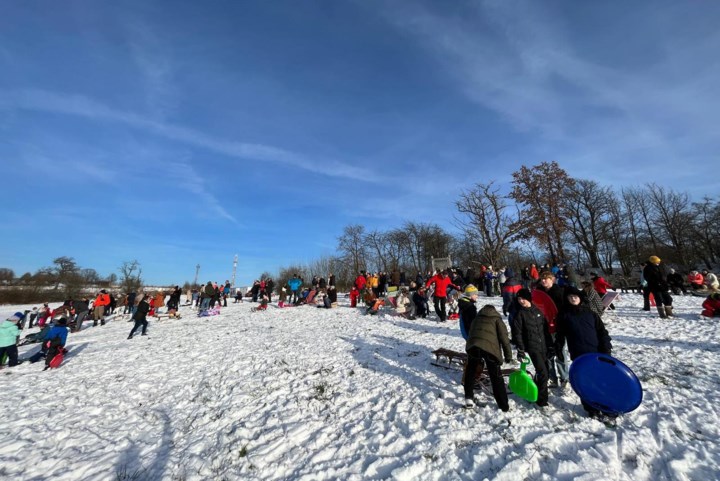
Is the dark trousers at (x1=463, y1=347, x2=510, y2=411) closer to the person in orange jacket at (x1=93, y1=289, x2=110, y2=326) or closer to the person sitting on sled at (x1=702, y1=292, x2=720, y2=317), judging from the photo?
the person sitting on sled at (x1=702, y1=292, x2=720, y2=317)

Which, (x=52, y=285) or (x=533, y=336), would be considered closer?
(x=533, y=336)

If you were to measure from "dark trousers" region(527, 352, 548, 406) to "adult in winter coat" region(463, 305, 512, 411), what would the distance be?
43 centimetres

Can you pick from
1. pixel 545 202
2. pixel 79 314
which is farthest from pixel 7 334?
pixel 545 202

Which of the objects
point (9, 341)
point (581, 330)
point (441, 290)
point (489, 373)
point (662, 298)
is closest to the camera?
point (581, 330)

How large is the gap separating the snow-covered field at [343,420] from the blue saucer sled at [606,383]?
1.03ft

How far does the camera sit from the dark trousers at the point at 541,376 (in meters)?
4.89

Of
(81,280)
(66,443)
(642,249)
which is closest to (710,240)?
(642,249)

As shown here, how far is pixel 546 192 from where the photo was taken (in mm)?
27969

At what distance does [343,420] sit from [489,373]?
2.49m

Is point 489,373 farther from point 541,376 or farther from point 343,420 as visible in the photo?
point 343,420

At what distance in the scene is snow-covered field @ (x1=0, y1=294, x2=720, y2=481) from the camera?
12.6 ft

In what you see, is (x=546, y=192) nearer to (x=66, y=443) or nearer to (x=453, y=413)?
(x=453, y=413)

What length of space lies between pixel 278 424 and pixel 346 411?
1159mm

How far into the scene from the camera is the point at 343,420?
5.29 meters
